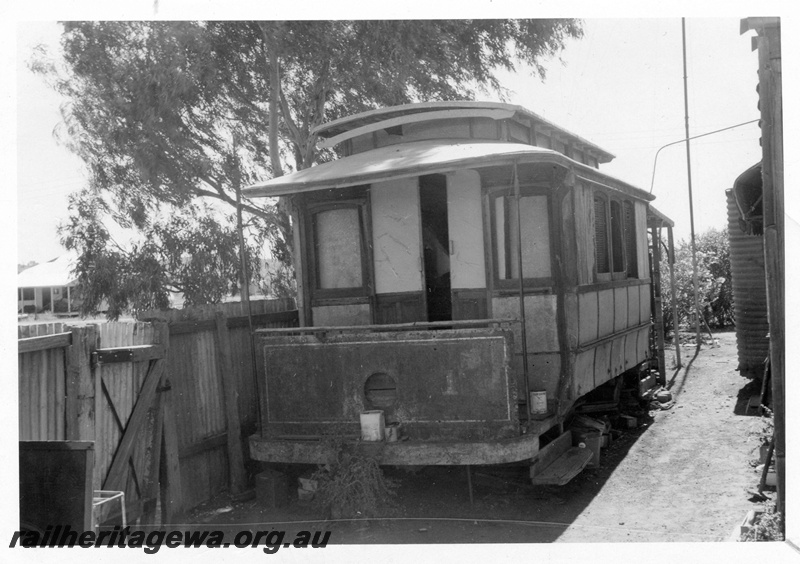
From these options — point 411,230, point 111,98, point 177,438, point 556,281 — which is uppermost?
point 111,98

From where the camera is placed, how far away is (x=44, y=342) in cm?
568

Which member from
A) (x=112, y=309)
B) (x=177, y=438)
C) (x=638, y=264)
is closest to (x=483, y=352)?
(x=177, y=438)

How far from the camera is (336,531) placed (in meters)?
7.02

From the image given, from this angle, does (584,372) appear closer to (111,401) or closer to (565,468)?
(565,468)

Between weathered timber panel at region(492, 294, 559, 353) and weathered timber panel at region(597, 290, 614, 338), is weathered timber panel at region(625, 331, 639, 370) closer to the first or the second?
weathered timber panel at region(597, 290, 614, 338)

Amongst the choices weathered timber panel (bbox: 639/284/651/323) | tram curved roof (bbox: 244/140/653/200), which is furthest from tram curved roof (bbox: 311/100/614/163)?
weathered timber panel (bbox: 639/284/651/323)

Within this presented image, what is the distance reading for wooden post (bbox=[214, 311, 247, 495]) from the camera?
8352 millimetres

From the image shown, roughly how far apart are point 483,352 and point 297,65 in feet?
26.5

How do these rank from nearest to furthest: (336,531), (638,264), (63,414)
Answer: (63,414) < (336,531) < (638,264)

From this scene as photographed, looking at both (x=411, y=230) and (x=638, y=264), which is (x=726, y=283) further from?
(x=411, y=230)

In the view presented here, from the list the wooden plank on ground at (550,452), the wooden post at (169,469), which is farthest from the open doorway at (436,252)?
the wooden post at (169,469)

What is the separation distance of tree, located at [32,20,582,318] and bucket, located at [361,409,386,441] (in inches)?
244

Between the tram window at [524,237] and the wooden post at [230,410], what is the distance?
3080mm

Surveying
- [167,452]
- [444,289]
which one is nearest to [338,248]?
[444,289]
